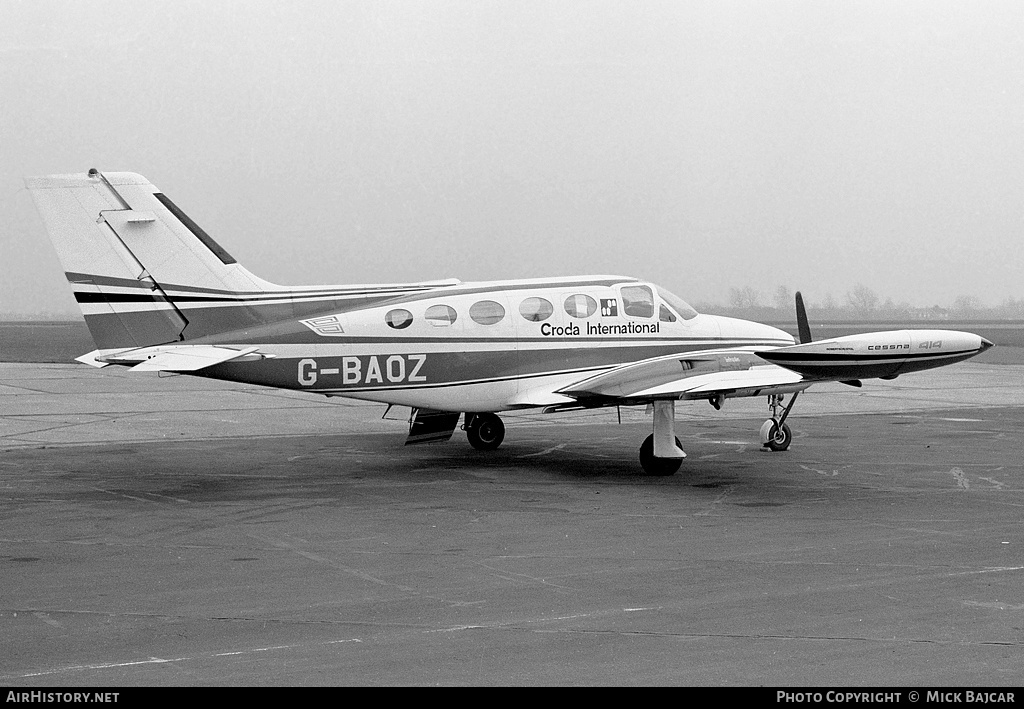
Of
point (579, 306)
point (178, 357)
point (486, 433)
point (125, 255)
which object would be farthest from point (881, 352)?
point (125, 255)

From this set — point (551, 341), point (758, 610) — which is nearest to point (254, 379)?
point (551, 341)

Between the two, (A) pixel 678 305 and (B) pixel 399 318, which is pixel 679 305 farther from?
(B) pixel 399 318

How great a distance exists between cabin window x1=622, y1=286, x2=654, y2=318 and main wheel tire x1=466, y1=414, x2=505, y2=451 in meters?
3.10

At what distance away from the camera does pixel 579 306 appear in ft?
56.2

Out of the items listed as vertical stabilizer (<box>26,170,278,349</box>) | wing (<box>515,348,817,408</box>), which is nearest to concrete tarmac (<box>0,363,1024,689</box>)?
wing (<box>515,348,817,408</box>)

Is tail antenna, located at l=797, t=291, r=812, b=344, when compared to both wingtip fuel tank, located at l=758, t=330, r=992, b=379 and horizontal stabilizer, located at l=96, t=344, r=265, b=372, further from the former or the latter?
horizontal stabilizer, located at l=96, t=344, r=265, b=372

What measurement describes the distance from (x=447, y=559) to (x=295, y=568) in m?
1.34

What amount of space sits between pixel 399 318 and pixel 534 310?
206 centimetres

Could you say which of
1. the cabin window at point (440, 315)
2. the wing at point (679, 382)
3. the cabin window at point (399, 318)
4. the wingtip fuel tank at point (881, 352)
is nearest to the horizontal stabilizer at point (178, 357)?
the cabin window at point (399, 318)

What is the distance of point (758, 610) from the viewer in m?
8.23

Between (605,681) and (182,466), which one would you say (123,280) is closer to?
(182,466)

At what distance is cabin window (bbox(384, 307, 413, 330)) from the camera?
16.2 meters

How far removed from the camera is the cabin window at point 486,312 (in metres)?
16.7

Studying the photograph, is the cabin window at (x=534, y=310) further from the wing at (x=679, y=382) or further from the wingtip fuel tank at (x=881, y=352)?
the wingtip fuel tank at (x=881, y=352)
